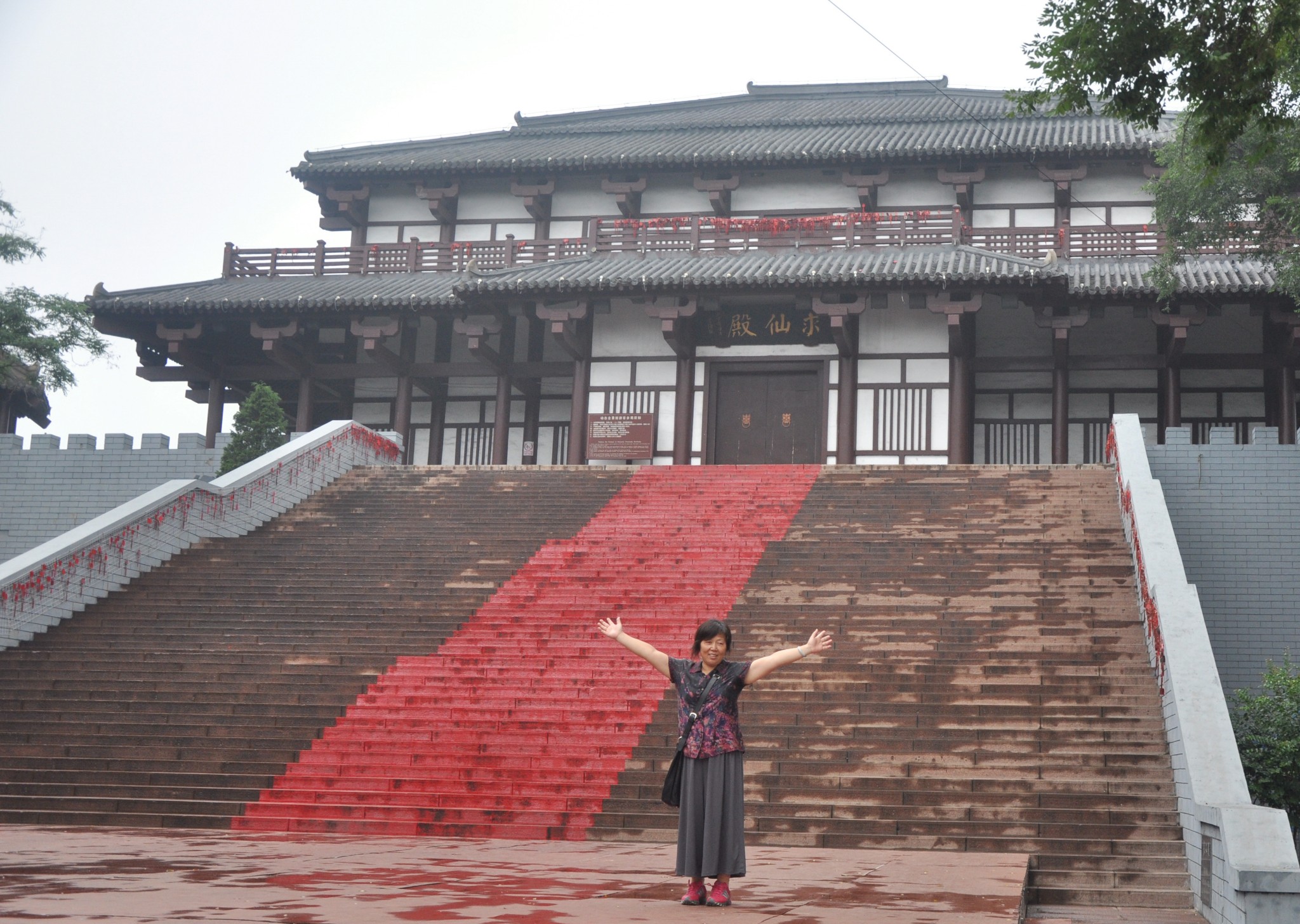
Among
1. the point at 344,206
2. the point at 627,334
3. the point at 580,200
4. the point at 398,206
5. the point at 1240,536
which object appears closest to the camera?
the point at 1240,536

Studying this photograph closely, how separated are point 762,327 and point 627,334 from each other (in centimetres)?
230

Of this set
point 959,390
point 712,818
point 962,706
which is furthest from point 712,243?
point 712,818

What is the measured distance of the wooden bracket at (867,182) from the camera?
991 inches

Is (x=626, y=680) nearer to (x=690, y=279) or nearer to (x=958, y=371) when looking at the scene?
(x=690, y=279)

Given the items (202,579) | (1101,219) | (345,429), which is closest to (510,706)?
(202,579)

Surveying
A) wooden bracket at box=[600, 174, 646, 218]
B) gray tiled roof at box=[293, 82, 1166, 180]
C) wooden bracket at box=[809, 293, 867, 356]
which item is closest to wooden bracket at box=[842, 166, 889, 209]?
gray tiled roof at box=[293, 82, 1166, 180]

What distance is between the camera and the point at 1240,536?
52.5 ft

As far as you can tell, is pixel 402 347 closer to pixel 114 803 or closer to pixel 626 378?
pixel 626 378

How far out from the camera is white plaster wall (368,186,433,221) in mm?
27547

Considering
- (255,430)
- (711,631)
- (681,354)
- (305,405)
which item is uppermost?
(681,354)

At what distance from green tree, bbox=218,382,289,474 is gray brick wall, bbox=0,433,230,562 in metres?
0.47

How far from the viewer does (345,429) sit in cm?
2006

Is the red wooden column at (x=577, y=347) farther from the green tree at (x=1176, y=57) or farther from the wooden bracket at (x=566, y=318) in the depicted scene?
the green tree at (x=1176, y=57)

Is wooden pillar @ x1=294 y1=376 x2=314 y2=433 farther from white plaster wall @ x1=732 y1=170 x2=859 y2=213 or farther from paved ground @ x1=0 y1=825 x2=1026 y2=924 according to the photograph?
paved ground @ x1=0 y1=825 x2=1026 y2=924
